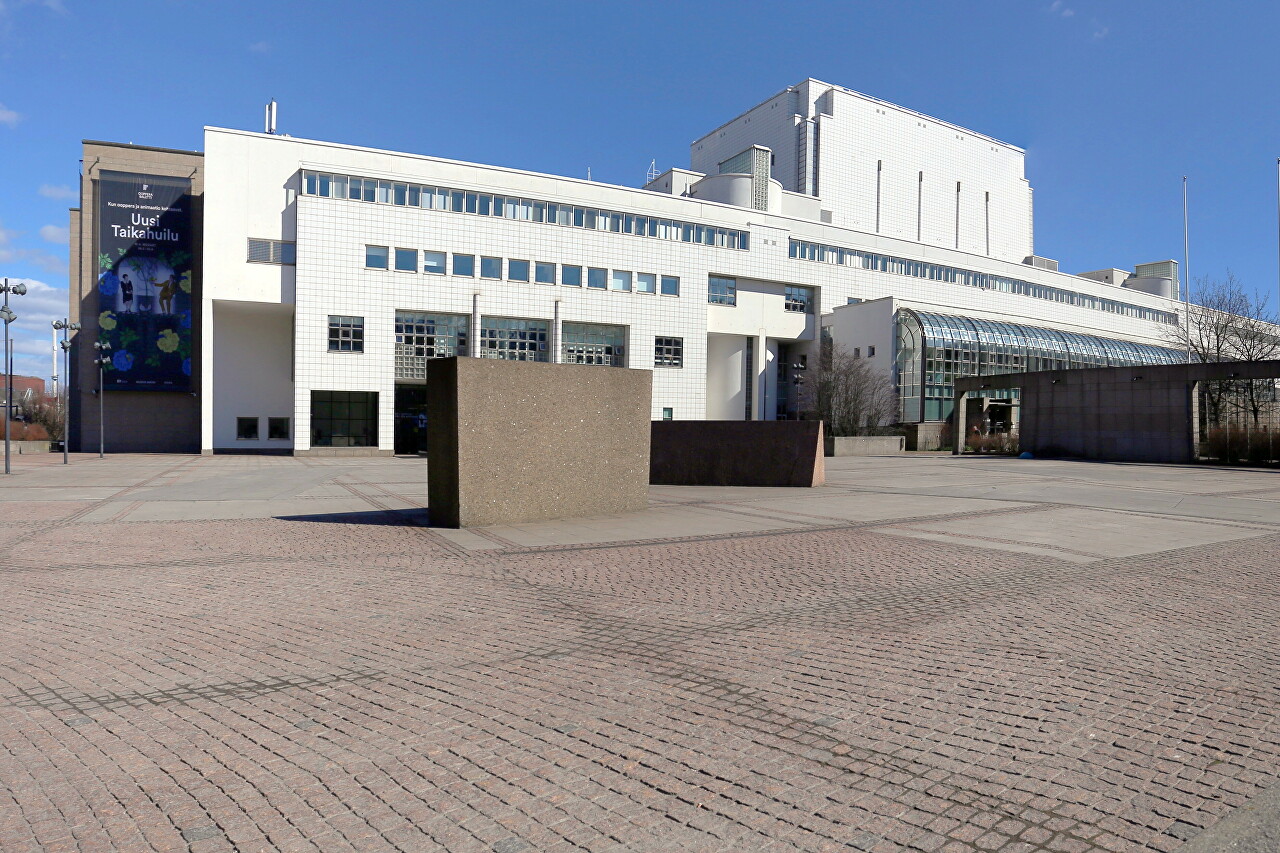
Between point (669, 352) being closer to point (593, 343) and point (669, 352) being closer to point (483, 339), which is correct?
point (593, 343)

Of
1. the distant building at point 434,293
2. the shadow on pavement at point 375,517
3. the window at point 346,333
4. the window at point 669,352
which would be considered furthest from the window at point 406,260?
the shadow on pavement at point 375,517

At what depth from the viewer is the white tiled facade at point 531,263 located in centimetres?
4322

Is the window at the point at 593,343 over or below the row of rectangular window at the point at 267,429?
over

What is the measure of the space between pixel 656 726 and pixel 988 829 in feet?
5.27

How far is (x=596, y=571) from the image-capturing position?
27.7 ft

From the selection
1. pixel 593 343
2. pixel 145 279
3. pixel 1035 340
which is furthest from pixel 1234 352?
pixel 145 279

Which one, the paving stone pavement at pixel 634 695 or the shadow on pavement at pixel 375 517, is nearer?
the paving stone pavement at pixel 634 695

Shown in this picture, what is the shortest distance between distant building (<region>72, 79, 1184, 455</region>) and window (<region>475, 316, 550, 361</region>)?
0.12m

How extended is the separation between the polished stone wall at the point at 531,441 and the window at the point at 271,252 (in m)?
36.1

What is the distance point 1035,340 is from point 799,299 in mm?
18717

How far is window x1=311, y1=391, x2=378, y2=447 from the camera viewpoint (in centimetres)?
4522

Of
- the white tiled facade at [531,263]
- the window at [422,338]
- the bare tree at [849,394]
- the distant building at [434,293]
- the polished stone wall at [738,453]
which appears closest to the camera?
the polished stone wall at [738,453]

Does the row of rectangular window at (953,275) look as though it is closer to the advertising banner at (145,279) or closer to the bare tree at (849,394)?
A: the bare tree at (849,394)

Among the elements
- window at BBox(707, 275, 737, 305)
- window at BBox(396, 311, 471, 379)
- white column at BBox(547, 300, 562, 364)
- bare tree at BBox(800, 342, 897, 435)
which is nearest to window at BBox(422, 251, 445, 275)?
window at BBox(396, 311, 471, 379)
